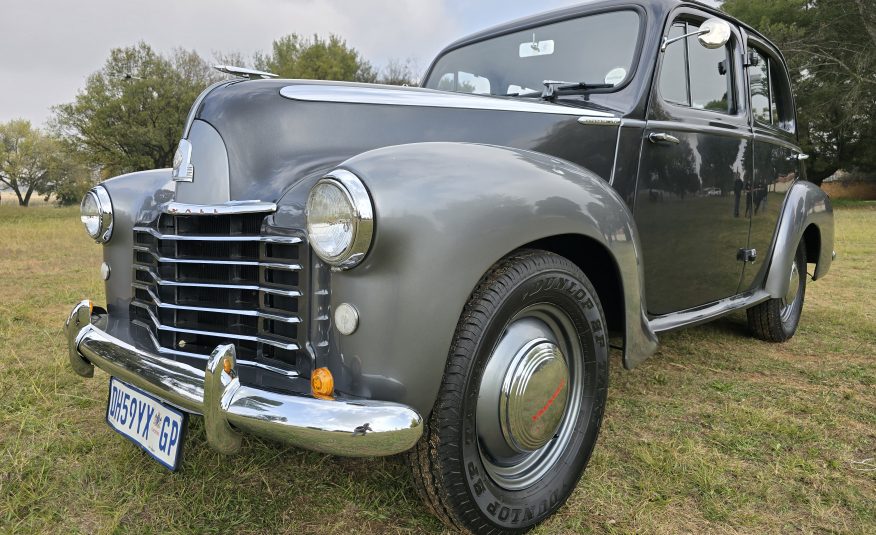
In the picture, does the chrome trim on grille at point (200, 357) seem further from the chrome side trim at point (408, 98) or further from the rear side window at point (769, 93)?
the rear side window at point (769, 93)

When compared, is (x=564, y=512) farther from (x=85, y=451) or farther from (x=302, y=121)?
(x=85, y=451)

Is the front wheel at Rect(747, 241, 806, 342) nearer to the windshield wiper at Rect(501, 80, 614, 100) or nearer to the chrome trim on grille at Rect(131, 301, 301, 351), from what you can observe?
the windshield wiper at Rect(501, 80, 614, 100)

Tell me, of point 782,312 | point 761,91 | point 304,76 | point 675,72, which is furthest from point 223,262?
point 304,76

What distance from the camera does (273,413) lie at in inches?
54.2

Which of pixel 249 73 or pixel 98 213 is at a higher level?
pixel 249 73

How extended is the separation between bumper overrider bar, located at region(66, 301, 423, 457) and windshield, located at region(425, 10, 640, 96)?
1852mm

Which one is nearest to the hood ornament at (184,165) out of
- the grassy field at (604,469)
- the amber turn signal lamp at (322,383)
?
the amber turn signal lamp at (322,383)

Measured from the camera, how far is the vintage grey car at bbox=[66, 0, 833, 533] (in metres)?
1.43

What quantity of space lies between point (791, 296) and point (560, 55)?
2488 millimetres

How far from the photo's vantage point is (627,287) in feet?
6.71

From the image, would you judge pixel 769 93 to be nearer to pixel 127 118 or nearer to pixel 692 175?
pixel 692 175

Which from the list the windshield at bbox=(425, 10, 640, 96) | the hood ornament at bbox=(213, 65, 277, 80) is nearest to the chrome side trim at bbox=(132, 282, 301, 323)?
the hood ornament at bbox=(213, 65, 277, 80)

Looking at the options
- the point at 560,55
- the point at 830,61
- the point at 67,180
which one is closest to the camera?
the point at 560,55

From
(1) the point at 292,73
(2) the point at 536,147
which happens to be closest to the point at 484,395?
(2) the point at 536,147
